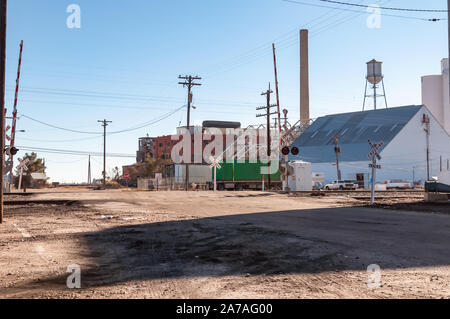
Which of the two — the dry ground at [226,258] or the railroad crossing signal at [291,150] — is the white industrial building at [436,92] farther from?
the dry ground at [226,258]

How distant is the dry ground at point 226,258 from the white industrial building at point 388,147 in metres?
52.7

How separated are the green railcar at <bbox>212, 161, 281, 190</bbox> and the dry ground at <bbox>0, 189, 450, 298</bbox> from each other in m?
39.5

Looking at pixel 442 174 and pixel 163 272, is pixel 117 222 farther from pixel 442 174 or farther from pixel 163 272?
pixel 442 174

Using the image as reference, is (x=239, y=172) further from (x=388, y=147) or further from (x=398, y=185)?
(x=388, y=147)

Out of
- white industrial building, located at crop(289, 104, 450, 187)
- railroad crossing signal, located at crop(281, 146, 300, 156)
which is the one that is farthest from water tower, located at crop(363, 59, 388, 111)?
railroad crossing signal, located at crop(281, 146, 300, 156)

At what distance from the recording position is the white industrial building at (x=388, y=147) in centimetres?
6191

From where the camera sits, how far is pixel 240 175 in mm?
52031

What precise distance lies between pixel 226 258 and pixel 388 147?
193ft

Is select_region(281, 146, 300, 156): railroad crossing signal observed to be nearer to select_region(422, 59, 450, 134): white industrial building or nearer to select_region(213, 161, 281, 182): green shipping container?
select_region(213, 161, 281, 182): green shipping container

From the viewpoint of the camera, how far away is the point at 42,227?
11523 mm

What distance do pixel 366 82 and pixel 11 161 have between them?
70.4m

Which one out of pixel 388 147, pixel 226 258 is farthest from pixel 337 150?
pixel 226 258

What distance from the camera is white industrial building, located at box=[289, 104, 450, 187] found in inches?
2437
